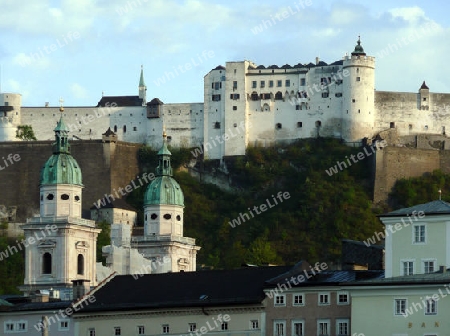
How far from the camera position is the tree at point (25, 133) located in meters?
181

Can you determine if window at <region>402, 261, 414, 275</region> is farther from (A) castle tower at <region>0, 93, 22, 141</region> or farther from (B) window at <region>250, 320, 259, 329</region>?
(A) castle tower at <region>0, 93, 22, 141</region>

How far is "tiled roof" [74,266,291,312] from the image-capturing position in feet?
269

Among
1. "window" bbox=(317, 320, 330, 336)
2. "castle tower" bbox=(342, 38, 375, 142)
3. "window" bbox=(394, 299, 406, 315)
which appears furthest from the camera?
"castle tower" bbox=(342, 38, 375, 142)

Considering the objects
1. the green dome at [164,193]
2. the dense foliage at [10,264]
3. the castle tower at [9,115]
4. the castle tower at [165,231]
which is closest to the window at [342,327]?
the castle tower at [165,231]

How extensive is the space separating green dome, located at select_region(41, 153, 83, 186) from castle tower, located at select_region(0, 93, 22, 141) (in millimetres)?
70746

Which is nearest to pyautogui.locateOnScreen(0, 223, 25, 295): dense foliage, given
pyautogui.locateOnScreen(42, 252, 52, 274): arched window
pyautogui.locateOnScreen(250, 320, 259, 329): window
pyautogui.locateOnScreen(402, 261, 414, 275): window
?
pyautogui.locateOnScreen(42, 252, 52, 274): arched window

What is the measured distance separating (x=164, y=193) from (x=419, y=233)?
46.8 metres

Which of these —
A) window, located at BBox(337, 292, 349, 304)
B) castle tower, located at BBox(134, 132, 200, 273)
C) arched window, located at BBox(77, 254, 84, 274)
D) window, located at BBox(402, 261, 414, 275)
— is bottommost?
window, located at BBox(337, 292, 349, 304)

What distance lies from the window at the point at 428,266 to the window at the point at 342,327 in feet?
15.6

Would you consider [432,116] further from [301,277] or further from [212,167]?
[301,277]

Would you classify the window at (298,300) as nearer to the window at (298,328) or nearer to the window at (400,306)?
the window at (298,328)

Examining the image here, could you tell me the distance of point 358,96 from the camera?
174875 mm

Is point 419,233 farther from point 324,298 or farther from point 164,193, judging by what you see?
point 164,193

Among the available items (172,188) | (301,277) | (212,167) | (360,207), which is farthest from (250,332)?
(212,167)
